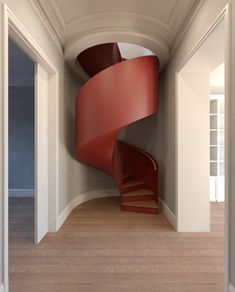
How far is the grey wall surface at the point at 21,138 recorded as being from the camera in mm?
5145

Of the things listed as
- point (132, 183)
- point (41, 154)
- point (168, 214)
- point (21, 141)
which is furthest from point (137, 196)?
point (21, 141)

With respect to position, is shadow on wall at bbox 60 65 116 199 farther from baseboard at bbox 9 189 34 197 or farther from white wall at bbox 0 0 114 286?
baseboard at bbox 9 189 34 197

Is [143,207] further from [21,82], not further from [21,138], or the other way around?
[21,82]

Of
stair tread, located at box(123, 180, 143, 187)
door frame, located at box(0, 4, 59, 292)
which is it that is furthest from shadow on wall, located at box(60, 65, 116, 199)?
stair tread, located at box(123, 180, 143, 187)

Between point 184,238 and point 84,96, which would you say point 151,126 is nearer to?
point 84,96

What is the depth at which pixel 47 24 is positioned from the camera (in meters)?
2.56

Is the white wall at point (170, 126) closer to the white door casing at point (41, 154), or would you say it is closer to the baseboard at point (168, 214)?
the baseboard at point (168, 214)

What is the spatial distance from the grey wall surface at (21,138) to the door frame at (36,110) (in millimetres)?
2453

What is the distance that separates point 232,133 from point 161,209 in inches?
102

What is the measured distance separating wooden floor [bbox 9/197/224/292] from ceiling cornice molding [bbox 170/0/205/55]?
2.40m

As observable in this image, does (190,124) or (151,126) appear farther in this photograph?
(151,126)

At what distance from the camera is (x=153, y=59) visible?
3426 millimetres

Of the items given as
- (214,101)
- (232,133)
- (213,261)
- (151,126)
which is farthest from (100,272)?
(214,101)

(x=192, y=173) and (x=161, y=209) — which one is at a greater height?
(x=192, y=173)
